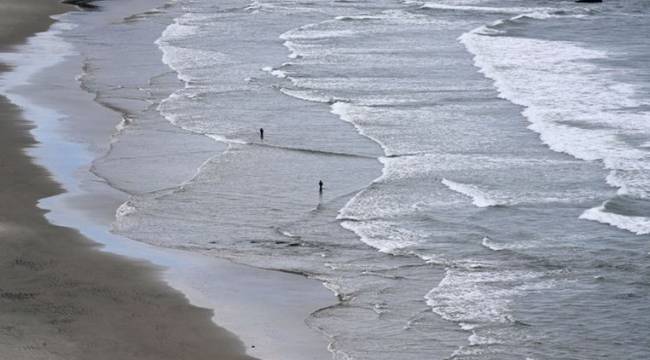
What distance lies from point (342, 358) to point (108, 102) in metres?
17.3

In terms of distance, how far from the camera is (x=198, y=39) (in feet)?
144

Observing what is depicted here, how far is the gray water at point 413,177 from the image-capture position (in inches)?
627

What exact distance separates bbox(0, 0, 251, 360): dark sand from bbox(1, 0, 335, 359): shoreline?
0.30 ft

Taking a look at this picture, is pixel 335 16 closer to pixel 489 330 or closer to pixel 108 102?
pixel 108 102

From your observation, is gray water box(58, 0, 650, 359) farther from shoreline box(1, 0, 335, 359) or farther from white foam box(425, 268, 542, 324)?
shoreline box(1, 0, 335, 359)

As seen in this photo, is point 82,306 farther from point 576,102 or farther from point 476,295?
point 576,102

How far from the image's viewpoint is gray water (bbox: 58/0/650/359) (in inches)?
627

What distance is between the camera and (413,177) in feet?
75.9

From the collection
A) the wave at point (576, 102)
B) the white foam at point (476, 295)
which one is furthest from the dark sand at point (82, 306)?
the wave at point (576, 102)

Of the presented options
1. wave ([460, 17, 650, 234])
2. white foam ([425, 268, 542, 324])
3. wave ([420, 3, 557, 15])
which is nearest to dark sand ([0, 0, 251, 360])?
white foam ([425, 268, 542, 324])

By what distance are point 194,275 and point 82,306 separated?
2005 millimetres

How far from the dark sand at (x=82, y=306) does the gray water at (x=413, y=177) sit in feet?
4.20

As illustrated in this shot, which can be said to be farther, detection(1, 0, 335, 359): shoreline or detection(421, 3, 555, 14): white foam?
detection(421, 3, 555, 14): white foam

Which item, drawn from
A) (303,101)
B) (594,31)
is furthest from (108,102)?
(594,31)
